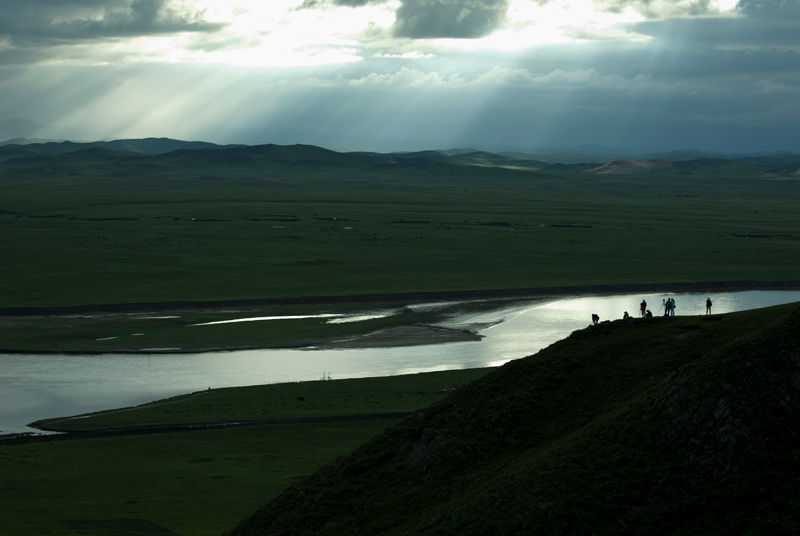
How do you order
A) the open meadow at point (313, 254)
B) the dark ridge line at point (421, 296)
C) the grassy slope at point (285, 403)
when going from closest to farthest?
the grassy slope at point (285, 403) → the open meadow at point (313, 254) → the dark ridge line at point (421, 296)

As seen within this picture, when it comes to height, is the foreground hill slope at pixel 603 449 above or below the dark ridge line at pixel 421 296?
above

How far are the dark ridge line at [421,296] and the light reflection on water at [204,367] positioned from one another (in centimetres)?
853

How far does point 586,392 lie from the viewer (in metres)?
21.1

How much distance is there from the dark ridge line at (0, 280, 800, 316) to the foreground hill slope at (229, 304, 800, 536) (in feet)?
126

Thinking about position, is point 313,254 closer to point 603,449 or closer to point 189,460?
point 189,460

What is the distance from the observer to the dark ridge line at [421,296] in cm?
5700

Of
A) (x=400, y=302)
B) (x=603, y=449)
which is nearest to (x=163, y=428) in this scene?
(x=603, y=449)

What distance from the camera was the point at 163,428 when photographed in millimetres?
31875

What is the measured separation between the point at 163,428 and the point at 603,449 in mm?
18995

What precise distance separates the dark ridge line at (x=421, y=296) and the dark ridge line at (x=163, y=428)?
2612cm

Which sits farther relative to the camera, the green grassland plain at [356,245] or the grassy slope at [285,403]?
the green grassland plain at [356,245]

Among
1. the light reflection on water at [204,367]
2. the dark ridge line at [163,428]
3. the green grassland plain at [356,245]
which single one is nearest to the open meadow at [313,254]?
the green grassland plain at [356,245]

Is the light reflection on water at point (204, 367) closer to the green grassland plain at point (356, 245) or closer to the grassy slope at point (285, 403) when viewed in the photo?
the grassy slope at point (285, 403)

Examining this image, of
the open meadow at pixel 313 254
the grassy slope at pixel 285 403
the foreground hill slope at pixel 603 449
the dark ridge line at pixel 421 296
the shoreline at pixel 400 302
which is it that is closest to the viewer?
the foreground hill slope at pixel 603 449
